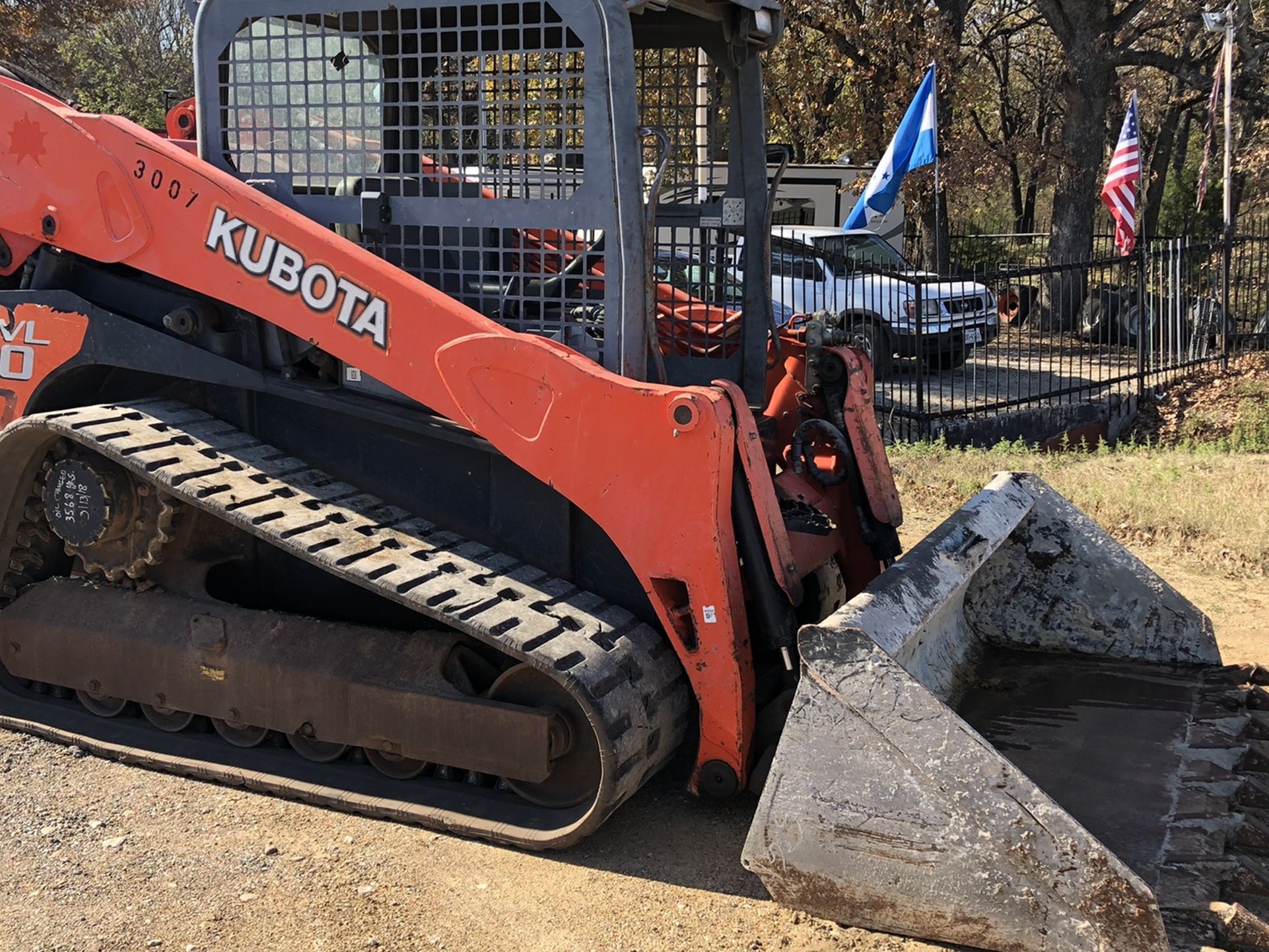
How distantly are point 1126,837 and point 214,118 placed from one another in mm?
3621

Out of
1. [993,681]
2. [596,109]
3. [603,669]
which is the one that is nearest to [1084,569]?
[993,681]

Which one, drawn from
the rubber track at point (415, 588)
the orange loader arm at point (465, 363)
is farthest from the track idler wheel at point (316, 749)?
the orange loader arm at point (465, 363)

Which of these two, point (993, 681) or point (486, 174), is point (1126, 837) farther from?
point (486, 174)

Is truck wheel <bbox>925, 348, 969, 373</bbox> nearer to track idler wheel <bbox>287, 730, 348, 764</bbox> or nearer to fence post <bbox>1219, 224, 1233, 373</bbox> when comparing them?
fence post <bbox>1219, 224, 1233, 373</bbox>

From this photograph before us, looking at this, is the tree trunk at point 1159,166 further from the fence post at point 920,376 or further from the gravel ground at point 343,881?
the gravel ground at point 343,881

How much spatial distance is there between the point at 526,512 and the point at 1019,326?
10912 millimetres

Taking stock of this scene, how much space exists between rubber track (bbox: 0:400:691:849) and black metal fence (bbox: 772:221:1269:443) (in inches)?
279

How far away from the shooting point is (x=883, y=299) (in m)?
13.8

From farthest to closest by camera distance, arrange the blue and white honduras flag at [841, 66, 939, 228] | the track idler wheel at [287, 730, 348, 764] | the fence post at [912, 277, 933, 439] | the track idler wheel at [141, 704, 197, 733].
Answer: the blue and white honduras flag at [841, 66, 939, 228]
the fence post at [912, 277, 933, 439]
the track idler wheel at [141, 704, 197, 733]
the track idler wheel at [287, 730, 348, 764]

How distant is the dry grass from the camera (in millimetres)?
6801

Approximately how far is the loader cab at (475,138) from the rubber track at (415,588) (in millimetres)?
723

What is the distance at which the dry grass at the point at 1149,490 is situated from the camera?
6801 millimetres

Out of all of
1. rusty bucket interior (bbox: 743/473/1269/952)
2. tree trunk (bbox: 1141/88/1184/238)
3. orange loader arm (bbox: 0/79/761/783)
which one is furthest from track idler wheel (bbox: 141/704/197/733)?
tree trunk (bbox: 1141/88/1184/238)

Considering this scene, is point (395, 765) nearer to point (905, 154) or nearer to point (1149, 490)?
point (1149, 490)
